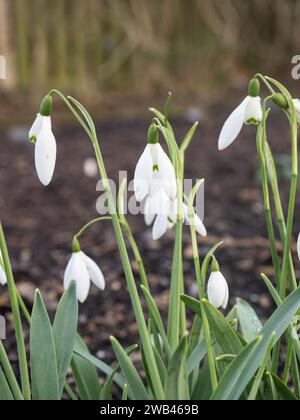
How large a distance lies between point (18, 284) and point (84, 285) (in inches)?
48.7

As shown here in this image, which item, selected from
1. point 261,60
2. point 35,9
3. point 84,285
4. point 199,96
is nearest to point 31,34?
point 35,9

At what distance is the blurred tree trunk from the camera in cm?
548

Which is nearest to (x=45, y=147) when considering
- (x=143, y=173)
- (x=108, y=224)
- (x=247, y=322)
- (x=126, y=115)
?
(x=143, y=173)

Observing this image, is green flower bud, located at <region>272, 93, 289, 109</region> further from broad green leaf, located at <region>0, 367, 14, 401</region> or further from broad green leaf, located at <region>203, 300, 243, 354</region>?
broad green leaf, located at <region>0, 367, 14, 401</region>

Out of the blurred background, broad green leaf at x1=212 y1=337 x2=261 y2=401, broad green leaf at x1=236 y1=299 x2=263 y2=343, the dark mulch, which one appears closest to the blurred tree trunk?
the blurred background

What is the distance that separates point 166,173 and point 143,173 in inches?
1.7

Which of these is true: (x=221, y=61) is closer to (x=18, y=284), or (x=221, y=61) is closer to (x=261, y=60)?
(x=261, y=60)

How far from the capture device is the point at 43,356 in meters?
1.41

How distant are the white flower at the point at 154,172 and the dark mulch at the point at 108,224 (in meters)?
1.04

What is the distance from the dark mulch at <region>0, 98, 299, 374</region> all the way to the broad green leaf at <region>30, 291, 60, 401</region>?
79 cm

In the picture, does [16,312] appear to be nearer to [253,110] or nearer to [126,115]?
[253,110]

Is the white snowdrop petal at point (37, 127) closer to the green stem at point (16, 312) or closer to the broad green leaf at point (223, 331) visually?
the green stem at point (16, 312)

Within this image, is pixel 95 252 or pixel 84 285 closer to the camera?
pixel 84 285
